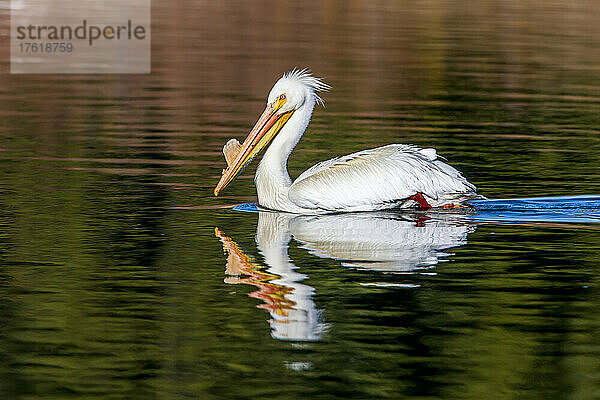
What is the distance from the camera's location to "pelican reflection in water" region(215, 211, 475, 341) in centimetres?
667

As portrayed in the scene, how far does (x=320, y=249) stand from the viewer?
841cm

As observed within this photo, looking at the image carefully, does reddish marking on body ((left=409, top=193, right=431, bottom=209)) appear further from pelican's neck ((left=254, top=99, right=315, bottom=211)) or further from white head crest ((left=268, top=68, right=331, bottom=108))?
→ white head crest ((left=268, top=68, right=331, bottom=108))

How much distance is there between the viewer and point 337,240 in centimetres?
873

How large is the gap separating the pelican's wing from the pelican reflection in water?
12 centimetres

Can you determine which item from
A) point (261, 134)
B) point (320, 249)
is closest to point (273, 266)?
point (320, 249)

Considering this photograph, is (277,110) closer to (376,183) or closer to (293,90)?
(293,90)

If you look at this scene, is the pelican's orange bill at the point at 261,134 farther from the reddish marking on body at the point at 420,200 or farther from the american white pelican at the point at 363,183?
the reddish marking on body at the point at 420,200

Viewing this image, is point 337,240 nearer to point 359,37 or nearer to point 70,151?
point 70,151

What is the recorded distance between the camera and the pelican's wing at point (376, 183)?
976 cm
